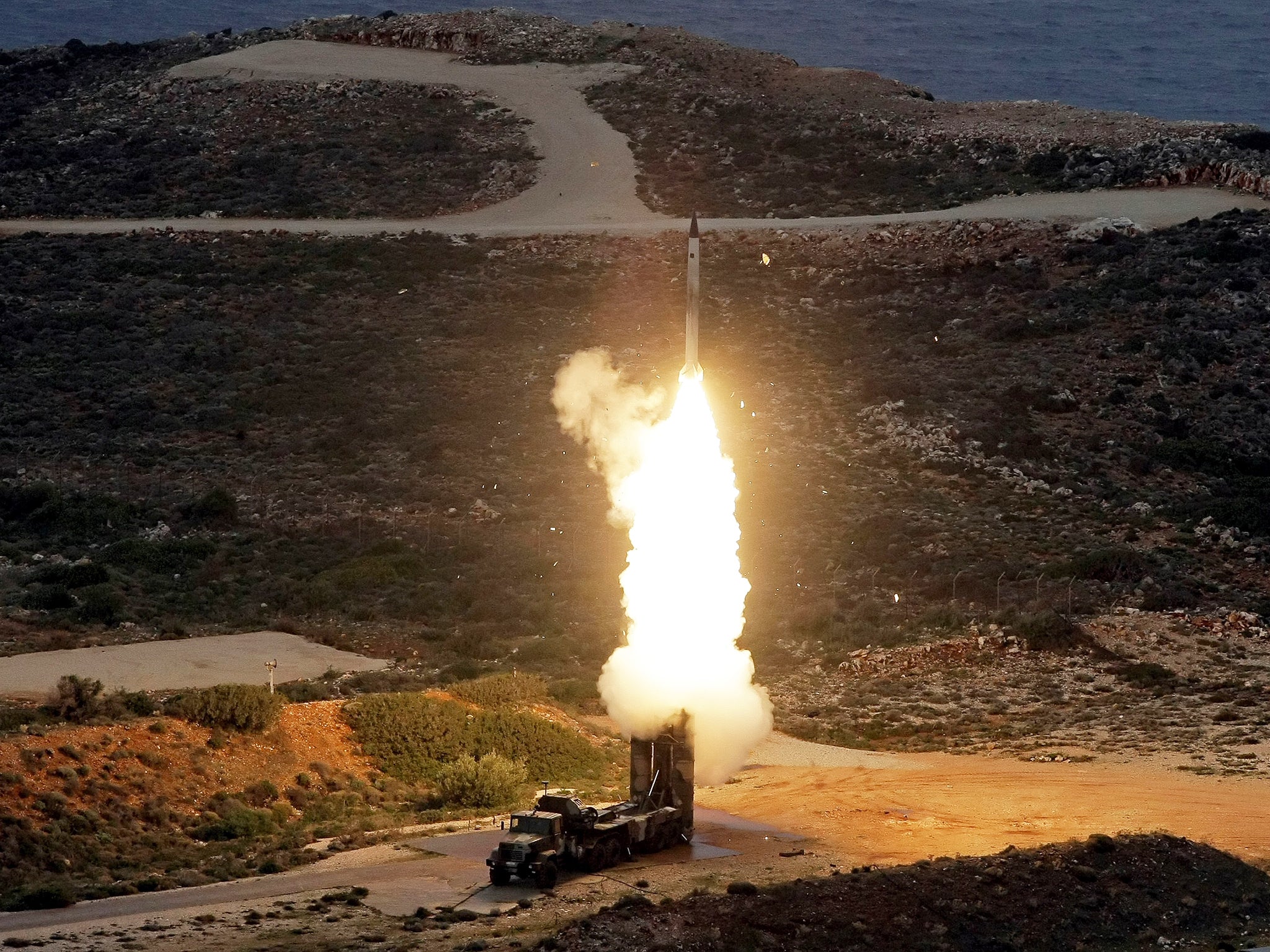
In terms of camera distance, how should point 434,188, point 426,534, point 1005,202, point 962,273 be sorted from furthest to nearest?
1. point 434,188
2. point 1005,202
3. point 962,273
4. point 426,534

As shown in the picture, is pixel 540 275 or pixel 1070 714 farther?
pixel 540 275

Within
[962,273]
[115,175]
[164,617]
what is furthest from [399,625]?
[115,175]

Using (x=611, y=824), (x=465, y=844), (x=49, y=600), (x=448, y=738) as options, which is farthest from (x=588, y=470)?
(x=611, y=824)

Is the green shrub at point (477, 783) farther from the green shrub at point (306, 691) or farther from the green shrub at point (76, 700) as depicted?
the green shrub at point (76, 700)

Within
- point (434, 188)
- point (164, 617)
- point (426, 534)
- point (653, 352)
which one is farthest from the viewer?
point (434, 188)

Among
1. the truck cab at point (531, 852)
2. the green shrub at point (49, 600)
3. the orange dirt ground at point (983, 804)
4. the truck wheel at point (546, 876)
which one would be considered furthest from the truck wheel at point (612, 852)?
the green shrub at point (49, 600)

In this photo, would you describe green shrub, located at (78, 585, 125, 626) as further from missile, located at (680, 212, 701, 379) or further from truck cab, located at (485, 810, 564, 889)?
truck cab, located at (485, 810, 564, 889)

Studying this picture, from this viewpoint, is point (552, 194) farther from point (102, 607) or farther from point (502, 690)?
point (502, 690)

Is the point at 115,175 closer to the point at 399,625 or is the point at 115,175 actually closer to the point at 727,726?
the point at 399,625
